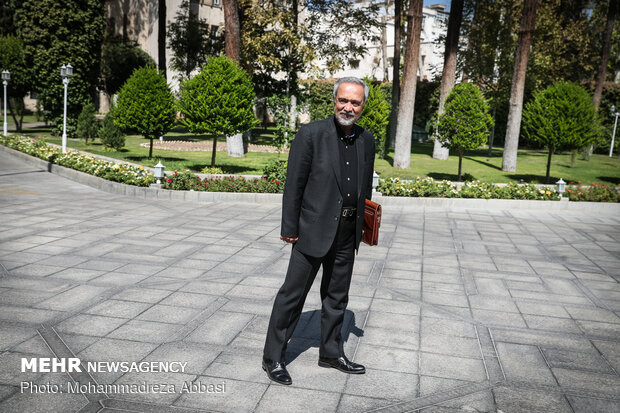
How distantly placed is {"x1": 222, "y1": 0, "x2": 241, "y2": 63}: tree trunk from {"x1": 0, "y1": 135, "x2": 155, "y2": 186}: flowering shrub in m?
6.97

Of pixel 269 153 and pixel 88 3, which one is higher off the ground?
pixel 88 3

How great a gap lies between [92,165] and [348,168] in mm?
12257

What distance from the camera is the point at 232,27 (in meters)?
19.4

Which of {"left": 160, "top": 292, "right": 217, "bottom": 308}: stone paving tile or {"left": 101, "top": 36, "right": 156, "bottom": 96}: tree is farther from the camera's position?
{"left": 101, "top": 36, "right": 156, "bottom": 96}: tree

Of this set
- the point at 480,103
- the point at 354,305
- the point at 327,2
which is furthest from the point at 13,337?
the point at 327,2

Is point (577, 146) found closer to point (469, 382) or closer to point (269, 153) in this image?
point (269, 153)

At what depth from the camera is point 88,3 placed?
26.0 m

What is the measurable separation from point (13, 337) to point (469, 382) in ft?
12.3

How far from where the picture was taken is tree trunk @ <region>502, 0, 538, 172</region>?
66.2ft

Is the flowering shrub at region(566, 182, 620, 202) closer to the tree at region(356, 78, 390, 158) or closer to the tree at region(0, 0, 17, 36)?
the tree at region(356, 78, 390, 158)

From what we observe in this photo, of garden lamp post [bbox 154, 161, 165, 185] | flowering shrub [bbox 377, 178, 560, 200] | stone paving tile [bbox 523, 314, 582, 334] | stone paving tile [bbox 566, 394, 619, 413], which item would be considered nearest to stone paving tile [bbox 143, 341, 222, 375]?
stone paving tile [bbox 566, 394, 619, 413]

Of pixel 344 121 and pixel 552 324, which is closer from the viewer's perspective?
pixel 344 121

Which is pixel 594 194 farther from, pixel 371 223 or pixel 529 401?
pixel 371 223

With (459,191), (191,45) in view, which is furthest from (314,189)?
(191,45)
